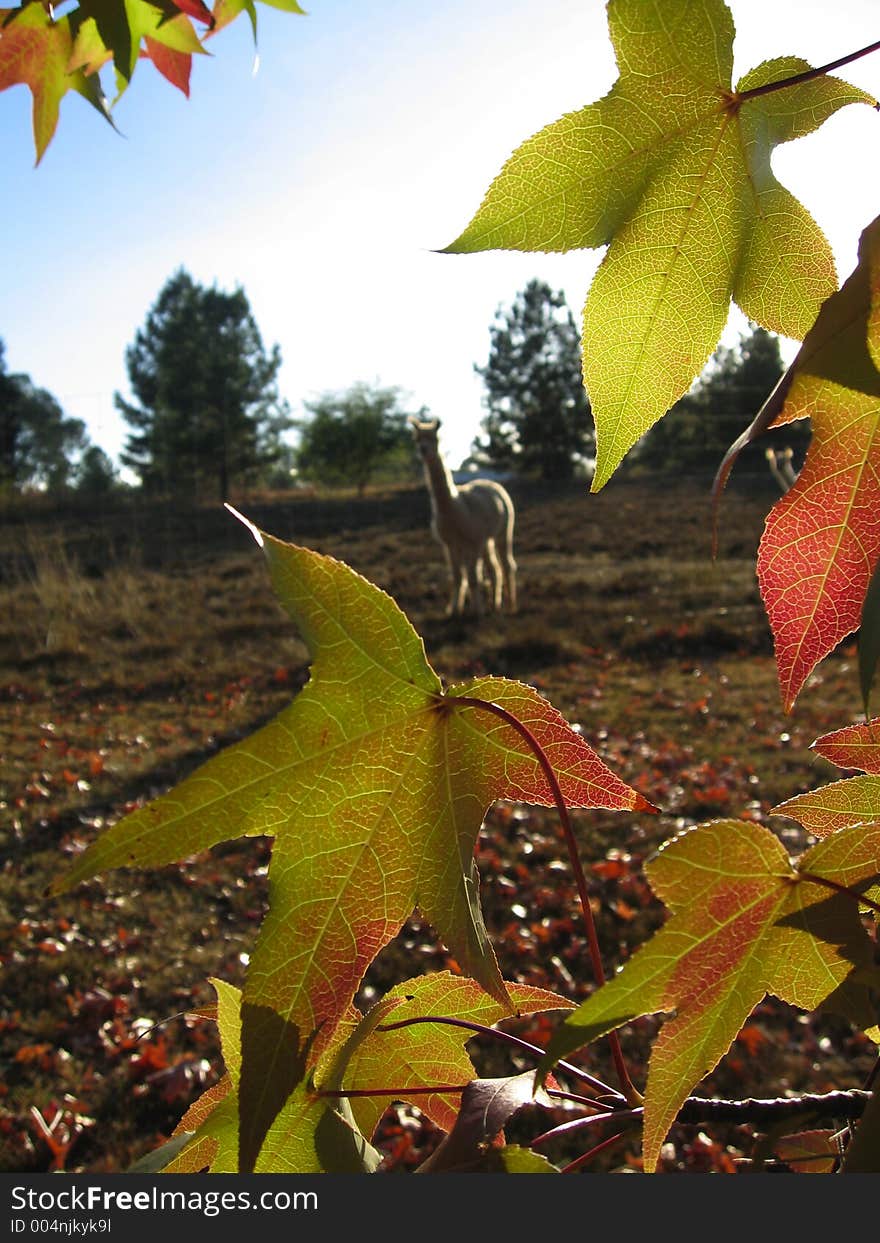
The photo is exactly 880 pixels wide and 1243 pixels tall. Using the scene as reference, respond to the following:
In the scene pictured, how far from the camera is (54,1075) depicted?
2.62 m

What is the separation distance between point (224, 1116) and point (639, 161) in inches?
20.6

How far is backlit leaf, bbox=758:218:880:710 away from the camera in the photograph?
377 mm

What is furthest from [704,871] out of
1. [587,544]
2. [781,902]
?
[587,544]

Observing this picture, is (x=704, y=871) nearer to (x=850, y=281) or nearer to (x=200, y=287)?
(x=850, y=281)

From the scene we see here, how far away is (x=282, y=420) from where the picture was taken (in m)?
28.7

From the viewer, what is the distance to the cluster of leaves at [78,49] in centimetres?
79

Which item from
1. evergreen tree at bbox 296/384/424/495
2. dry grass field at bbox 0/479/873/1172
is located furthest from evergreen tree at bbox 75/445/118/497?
dry grass field at bbox 0/479/873/1172

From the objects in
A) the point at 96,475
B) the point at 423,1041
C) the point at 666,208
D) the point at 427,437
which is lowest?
the point at 423,1041

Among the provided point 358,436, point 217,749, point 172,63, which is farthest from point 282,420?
point 172,63

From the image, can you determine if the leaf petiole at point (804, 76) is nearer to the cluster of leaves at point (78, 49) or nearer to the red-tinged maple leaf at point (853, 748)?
the red-tinged maple leaf at point (853, 748)

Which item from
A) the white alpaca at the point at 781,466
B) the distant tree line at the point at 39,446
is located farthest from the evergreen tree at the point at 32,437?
the white alpaca at the point at 781,466

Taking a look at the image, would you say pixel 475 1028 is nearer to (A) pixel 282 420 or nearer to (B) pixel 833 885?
(B) pixel 833 885

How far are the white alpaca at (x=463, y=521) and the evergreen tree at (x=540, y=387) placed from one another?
9.67 metres

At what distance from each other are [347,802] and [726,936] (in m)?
0.17
